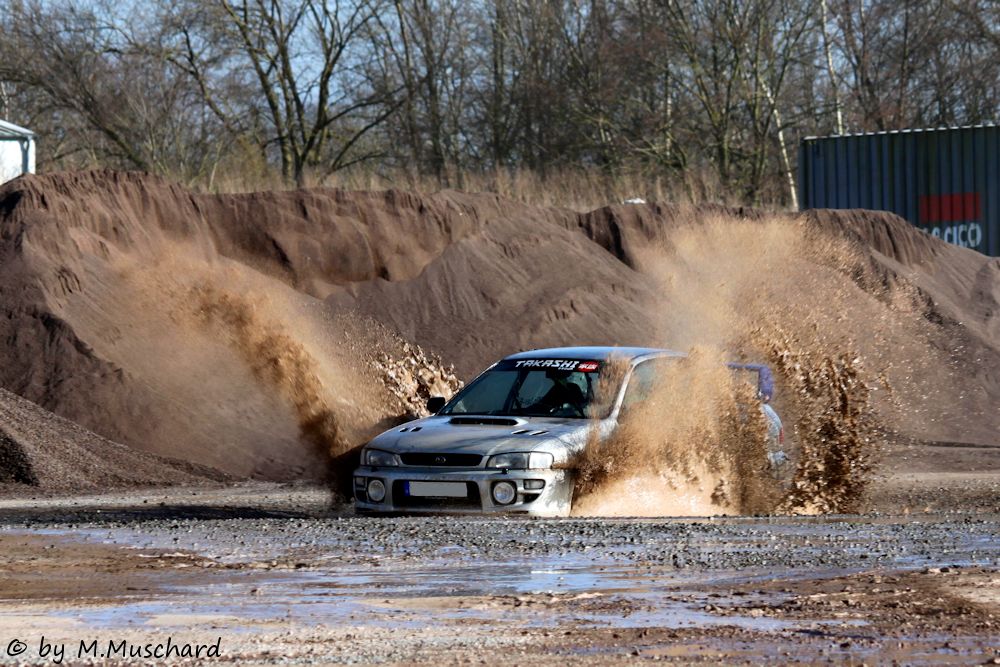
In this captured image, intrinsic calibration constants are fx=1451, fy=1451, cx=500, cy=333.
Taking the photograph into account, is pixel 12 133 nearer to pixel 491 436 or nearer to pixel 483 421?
pixel 483 421

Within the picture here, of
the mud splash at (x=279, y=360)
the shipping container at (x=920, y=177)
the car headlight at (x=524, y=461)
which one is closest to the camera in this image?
the car headlight at (x=524, y=461)

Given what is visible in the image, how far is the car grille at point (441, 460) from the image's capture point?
33.3ft

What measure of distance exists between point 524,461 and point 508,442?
0.72ft

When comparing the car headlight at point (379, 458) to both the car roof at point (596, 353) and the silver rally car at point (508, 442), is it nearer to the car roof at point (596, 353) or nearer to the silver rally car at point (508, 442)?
the silver rally car at point (508, 442)

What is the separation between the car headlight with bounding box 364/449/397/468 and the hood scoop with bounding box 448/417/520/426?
0.62 meters

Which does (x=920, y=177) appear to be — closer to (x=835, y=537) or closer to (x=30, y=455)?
(x=30, y=455)

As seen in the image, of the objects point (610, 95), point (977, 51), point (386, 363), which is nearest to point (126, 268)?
point (386, 363)

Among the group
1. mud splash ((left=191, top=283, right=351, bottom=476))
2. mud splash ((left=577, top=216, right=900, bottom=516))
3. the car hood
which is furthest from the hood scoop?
mud splash ((left=191, top=283, right=351, bottom=476))

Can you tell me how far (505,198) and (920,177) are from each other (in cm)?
987

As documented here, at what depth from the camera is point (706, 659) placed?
533 cm

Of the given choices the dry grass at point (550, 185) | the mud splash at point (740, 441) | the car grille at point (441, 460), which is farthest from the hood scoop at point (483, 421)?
the dry grass at point (550, 185)

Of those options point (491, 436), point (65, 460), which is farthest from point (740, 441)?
point (65, 460)

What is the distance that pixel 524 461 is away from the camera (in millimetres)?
9992

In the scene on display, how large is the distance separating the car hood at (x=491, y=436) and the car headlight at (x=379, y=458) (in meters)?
0.04
